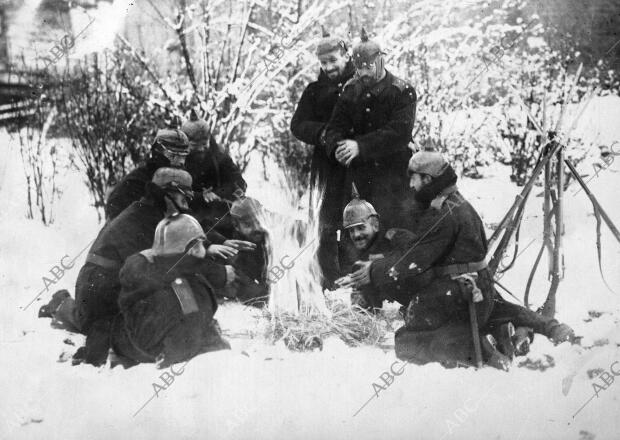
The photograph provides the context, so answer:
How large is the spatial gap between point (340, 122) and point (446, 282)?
1.10 meters

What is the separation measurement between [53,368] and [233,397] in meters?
1.07

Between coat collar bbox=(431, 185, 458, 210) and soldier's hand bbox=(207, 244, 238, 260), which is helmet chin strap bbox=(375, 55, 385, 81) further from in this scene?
soldier's hand bbox=(207, 244, 238, 260)

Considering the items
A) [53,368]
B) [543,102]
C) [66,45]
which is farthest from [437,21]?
[53,368]

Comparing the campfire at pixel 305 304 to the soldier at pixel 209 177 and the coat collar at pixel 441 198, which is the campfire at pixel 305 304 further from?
the coat collar at pixel 441 198

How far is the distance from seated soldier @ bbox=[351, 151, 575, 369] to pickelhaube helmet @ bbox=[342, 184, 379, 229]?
0.25 m

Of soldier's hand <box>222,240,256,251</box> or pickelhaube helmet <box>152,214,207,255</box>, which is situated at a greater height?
pickelhaube helmet <box>152,214,207,255</box>

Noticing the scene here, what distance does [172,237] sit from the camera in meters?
3.96

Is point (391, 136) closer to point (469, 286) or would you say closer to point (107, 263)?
point (469, 286)

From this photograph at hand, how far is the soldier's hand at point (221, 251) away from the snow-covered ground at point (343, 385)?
303 mm

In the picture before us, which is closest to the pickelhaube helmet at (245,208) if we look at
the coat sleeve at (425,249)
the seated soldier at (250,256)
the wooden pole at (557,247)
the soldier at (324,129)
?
the seated soldier at (250,256)

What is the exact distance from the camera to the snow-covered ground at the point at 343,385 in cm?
407

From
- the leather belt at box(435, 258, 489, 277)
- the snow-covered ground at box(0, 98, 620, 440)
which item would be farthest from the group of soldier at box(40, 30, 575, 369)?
the snow-covered ground at box(0, 98, 620, 440)

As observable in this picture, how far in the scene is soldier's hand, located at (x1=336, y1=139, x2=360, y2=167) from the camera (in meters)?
4.02

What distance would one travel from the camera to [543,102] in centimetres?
421
